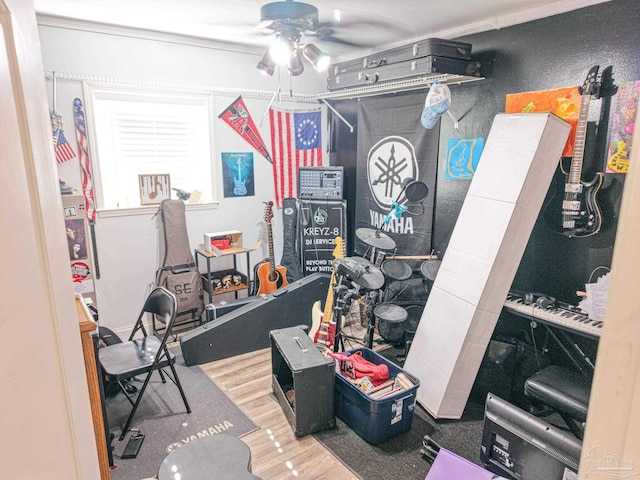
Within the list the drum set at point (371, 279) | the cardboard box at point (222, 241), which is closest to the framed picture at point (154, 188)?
the cardboard box at point (222, 241)

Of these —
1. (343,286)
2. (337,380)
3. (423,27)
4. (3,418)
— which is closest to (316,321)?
(343,286)

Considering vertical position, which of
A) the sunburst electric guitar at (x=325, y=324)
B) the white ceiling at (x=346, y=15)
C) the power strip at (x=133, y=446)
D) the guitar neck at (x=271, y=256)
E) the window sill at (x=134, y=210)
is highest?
the white ceiling at (x=346, y=15)

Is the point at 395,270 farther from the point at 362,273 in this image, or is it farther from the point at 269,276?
the point at 269,276

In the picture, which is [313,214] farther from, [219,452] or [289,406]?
[219,452]

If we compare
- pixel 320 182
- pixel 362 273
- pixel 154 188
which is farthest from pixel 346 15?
pixel 154 188

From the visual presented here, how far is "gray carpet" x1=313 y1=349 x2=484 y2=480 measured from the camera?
88.4 inches

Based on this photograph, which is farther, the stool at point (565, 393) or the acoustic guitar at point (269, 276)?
the acoustic guitar at point (269, 276)

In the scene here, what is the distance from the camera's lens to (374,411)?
93.0 inches

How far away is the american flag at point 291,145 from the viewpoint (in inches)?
175

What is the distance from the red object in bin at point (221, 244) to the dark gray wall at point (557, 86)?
2104 mm

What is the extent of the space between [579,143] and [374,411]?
6.68 feet

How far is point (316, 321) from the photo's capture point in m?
3.41

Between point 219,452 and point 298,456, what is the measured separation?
82cm

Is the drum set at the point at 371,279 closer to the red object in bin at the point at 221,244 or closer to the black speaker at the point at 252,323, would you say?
the black speaker at the point at 252,323
